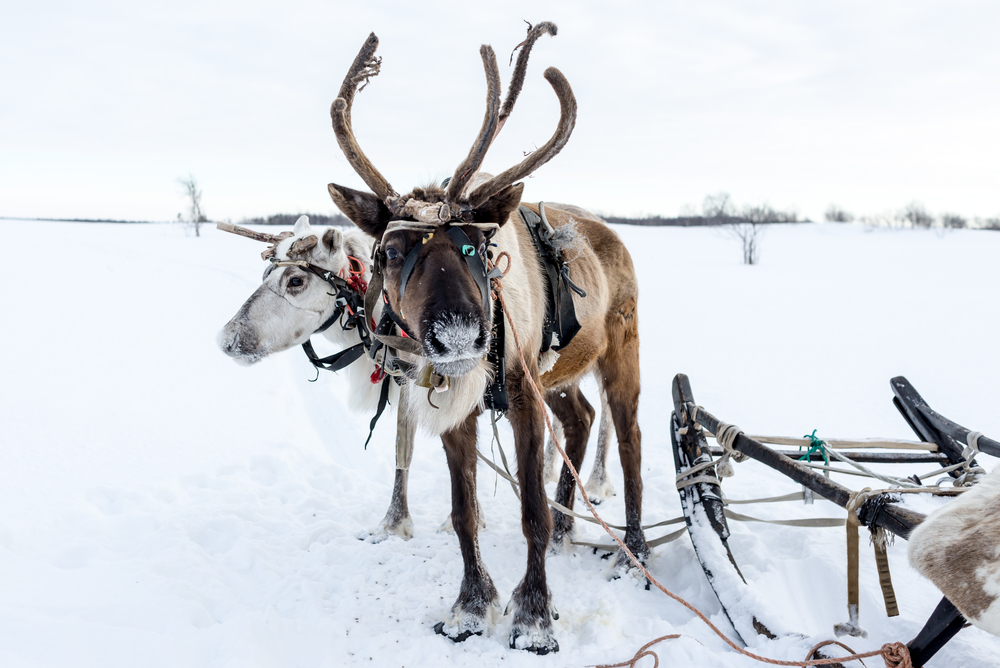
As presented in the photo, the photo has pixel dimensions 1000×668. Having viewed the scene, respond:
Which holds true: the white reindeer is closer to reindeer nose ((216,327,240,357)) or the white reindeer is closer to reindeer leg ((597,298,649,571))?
reindeer nose ((216,327,240,357))

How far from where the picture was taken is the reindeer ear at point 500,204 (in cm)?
284

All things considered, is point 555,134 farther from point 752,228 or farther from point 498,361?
point 752,228

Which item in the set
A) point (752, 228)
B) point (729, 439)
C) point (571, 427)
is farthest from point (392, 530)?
point (752, 228)

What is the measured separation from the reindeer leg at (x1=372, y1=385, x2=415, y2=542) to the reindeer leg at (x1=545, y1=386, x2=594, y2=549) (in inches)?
45.2

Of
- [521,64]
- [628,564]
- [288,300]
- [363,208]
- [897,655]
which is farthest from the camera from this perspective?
[288,300]

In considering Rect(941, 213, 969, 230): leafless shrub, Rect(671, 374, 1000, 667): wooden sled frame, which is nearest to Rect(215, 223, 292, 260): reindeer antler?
Rect(671, 374, 1000, 667): wooden sled frame

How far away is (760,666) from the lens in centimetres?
245

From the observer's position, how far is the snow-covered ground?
288 cm

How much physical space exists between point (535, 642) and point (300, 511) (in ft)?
7.93

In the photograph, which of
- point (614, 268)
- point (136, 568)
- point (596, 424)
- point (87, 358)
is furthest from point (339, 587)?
point (87, 358)

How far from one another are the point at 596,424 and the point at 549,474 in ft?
7.32

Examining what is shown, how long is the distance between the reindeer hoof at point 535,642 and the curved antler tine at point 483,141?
2.31 m

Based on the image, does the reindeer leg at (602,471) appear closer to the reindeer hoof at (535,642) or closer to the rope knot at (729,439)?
the rope knot at (729,439)

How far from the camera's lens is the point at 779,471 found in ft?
9.84
